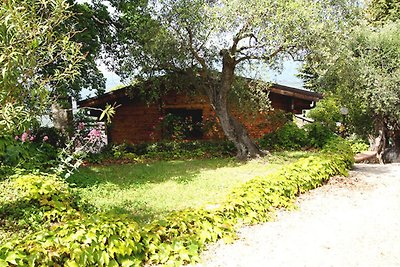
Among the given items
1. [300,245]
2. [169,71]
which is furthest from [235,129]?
[300,245]

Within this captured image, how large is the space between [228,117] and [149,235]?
865cm

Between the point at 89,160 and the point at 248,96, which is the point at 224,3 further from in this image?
the point at 89,160

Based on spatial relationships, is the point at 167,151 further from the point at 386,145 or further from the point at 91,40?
the point at 386,145

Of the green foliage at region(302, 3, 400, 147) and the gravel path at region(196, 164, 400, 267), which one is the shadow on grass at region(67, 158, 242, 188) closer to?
the gravel path at region(196, 164, 400, 267)

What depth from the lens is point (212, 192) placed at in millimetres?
7625

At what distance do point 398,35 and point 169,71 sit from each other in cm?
955

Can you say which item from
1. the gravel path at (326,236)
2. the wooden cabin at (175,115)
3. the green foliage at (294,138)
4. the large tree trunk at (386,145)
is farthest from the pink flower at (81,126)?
the large tree trunk at (386,145)

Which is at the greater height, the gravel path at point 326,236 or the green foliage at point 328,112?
the green foliage at point 328,112

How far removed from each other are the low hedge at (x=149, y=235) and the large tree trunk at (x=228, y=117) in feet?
18.2

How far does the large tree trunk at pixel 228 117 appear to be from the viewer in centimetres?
1216

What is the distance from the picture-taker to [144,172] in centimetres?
1039

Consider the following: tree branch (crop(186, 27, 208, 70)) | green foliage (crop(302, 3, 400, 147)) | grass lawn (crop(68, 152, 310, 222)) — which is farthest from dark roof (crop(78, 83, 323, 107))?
tree branch (crop(186, 27, 208, 70))

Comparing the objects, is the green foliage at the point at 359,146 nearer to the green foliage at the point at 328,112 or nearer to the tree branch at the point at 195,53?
the green foliage at the point at 328,112

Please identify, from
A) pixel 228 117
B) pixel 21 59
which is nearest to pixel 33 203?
pixel 21 59
